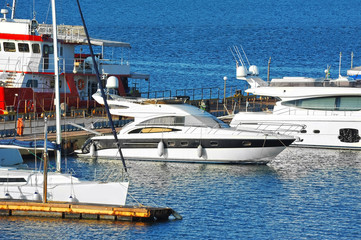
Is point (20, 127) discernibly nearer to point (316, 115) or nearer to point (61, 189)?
point (61, 189)

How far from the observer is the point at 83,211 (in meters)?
33.2

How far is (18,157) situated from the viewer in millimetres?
38625

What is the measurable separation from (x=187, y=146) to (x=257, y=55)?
276 feet

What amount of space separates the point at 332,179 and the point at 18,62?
2254 cm

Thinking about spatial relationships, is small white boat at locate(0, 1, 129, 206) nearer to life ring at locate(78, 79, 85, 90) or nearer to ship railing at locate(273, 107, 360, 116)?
ship railing at locate(273, 107, 360, 116)

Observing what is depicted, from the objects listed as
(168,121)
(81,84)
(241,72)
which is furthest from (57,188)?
(241,72)

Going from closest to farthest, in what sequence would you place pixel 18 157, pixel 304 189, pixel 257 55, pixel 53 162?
pixel 18 157, pixel 304 189, pixel 53 162, pixel 257 55

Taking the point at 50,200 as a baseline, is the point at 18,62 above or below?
above

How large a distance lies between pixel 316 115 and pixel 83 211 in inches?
960

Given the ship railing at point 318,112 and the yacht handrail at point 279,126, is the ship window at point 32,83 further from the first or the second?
the ship railing at point 318,112

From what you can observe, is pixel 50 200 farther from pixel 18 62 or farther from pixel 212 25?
pixel 212 25

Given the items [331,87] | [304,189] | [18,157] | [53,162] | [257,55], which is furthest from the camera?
[257,55]

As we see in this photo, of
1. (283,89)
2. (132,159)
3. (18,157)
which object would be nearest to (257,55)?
(283,89)

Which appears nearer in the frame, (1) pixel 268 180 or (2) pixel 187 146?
(1) pixel 268 180
